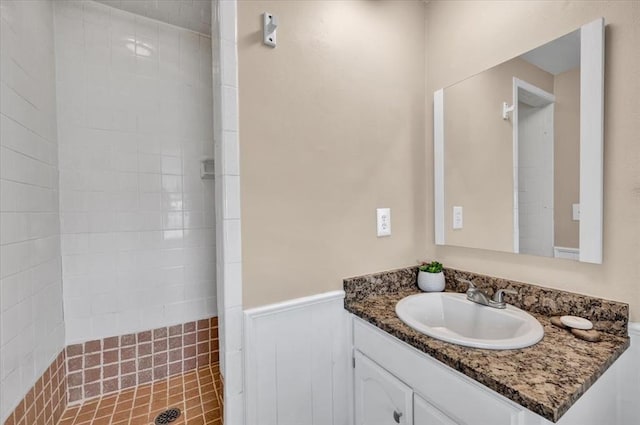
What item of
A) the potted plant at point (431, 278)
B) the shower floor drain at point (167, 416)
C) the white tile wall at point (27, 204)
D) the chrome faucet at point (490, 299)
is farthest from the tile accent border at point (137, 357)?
the chrome faucet at point (490, 299)

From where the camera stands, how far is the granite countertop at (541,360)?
0.63 meters

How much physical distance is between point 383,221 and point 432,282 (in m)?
0.38

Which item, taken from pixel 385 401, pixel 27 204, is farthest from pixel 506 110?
pixel 27 204

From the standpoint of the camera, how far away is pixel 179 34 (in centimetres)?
172

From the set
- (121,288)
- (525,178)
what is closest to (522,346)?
(525,178)

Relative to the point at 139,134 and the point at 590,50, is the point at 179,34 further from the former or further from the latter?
the point at 590,50

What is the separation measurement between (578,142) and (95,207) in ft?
7.33

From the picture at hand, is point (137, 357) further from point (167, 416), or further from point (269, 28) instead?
point (269, 28)

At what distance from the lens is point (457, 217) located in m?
1.39

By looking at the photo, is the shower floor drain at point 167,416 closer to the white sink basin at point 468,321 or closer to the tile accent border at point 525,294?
the tile accent border at point 525,294

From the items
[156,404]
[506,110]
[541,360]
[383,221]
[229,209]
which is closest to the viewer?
[541,360]

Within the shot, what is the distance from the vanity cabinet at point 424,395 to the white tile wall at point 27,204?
126cm

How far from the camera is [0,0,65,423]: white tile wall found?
98cm

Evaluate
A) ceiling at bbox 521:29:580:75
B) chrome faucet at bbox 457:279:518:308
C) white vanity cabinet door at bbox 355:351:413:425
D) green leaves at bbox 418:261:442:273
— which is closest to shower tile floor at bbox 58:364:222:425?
white vanity cabinet door at bbox 355:351:413:425
